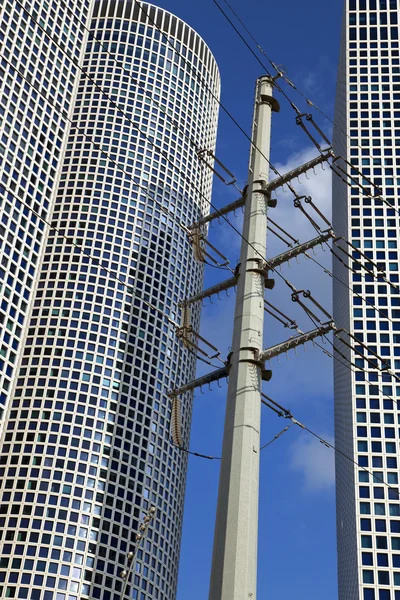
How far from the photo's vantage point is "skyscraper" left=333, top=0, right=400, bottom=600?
328 ft

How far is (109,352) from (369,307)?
41.5 meters

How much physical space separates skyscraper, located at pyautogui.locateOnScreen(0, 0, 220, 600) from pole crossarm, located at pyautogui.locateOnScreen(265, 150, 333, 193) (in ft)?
259

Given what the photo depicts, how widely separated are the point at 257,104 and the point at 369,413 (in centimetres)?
8602

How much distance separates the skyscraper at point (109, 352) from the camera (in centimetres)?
12006

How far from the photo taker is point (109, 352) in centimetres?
13788

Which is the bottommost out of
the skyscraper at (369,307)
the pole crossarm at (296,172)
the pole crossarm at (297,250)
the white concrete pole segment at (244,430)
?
the white concrete pole segment at (244,430)

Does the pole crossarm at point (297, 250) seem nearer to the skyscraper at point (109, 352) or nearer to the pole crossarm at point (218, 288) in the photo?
the pole crossarm at point (218, 288)

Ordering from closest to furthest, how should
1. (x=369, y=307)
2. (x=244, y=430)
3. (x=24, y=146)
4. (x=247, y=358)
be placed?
(x=244, y=430) < (x=247, y=358) < (x=24, y=146) < (x=369, y=307)

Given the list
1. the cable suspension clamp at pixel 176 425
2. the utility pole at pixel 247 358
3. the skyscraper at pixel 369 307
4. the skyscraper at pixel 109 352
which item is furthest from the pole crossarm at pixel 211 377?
the skyscraper at pixel 109 352

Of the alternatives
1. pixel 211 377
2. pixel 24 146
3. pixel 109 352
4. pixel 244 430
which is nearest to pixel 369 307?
pixel 109 352

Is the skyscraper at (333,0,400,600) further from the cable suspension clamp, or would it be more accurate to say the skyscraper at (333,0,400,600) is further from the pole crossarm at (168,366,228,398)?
the pole crossarm at (168,366,228,398)

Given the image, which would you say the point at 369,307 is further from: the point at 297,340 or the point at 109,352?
the point at 297,340

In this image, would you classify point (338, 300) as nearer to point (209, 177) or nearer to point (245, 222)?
point (209, 177)

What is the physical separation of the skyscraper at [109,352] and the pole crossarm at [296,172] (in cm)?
7890
